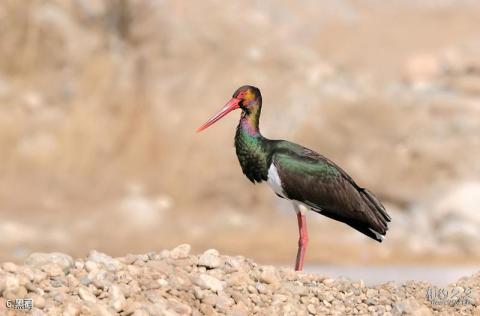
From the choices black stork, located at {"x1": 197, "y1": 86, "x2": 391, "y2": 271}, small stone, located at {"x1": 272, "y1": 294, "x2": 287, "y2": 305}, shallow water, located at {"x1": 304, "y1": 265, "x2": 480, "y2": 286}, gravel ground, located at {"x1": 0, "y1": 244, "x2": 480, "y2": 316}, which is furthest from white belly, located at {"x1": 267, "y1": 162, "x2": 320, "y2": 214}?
shallow water, located at {"x1": 304, "y1": 265, "x2": 480, "y2": 286}

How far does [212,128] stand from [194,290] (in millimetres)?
38396

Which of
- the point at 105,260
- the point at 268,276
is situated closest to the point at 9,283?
the point at 105,260

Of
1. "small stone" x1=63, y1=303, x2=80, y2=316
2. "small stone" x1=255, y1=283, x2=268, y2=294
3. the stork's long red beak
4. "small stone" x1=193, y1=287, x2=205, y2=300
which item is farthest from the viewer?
the stork's long red beak

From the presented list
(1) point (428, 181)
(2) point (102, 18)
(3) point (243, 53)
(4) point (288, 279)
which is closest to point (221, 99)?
(3) point (243, 53)

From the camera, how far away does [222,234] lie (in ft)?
145

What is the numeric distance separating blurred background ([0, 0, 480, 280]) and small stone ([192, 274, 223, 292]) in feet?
104

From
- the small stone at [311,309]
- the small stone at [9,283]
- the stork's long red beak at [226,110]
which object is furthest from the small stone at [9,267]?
the stork's long red beak at [226,110]

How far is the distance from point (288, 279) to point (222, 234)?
109ft

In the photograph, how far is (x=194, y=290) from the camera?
991 cm

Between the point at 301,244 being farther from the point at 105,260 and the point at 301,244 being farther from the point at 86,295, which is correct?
the point at 86,295

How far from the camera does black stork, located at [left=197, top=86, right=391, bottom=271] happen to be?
13102 millimetres

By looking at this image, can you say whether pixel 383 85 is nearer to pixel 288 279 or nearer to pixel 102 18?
pixel 102 18

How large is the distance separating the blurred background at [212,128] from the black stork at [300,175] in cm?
2833

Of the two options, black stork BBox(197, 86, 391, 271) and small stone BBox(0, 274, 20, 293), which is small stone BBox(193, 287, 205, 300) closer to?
small stone BBox(0, 274, 20, 293)
